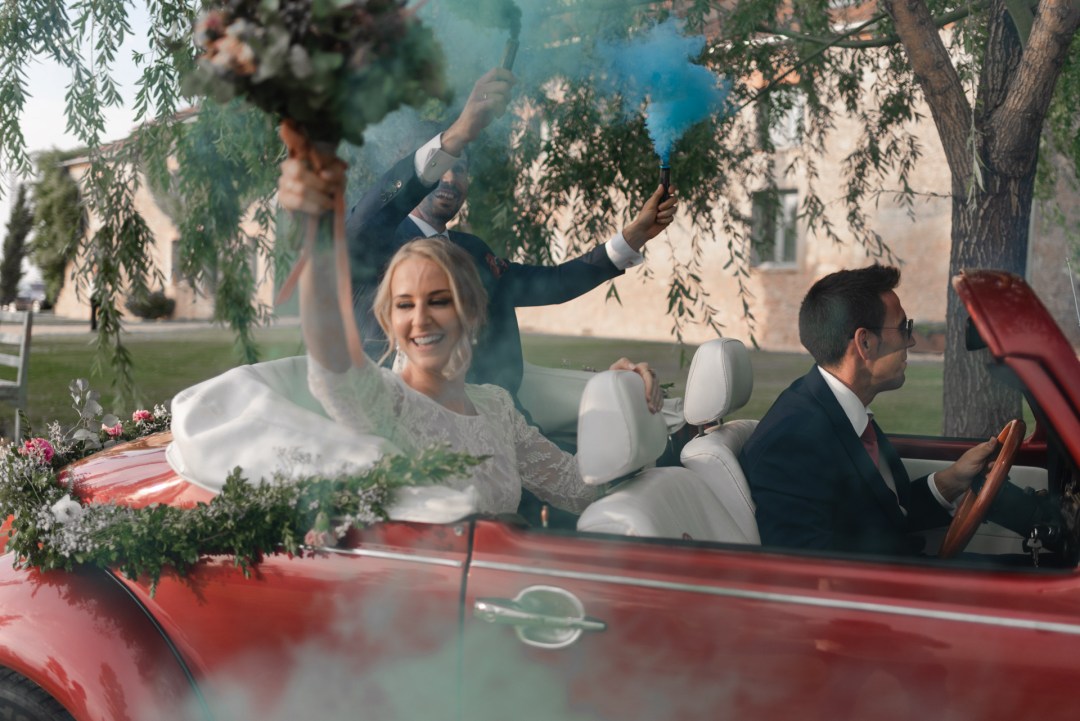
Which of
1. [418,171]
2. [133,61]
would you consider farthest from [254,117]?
[418,171]

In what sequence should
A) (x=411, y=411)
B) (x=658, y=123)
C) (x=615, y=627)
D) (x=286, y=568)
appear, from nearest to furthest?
(x=615, y=627) < (x=286, y=568) < (x=411, y=411) < (x=658, y=123)

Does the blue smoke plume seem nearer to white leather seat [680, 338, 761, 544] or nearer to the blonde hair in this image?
white leather seat [680, 338, 761, 544]

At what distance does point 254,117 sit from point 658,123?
6.36 ft

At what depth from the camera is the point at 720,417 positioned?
2.97m

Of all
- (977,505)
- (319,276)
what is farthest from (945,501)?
(319,276)

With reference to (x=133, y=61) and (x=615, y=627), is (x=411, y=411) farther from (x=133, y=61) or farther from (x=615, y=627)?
(x=133, y=61)

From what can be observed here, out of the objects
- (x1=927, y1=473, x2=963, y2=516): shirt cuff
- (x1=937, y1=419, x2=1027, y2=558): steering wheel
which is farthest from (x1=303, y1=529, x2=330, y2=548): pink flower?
(x1=927, y1=473, x2=963, y2=516): shirt cuff

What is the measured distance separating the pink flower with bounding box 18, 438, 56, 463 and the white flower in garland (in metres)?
0.40

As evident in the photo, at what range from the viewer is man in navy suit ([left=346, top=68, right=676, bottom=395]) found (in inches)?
113

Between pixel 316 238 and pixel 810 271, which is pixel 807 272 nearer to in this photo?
pixel 810 271

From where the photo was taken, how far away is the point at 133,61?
14.8 feet

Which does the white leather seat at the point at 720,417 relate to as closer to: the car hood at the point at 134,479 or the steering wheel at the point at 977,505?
the steering wheel at the point at 977,505

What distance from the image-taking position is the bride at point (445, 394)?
2268 millimetres

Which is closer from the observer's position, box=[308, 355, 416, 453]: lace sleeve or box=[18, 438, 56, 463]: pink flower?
box=[308, 355, 416, 453]: lace sleeve
